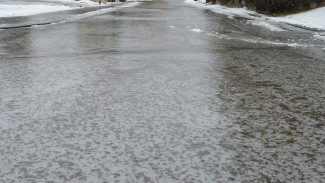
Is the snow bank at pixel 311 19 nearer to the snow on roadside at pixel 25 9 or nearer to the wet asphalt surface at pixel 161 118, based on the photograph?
the wet asphalt surface at pixel 161 118

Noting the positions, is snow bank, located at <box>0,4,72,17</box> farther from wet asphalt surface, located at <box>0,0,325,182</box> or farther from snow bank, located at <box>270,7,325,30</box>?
snow bank, located at <box>270,7,325,30</box>

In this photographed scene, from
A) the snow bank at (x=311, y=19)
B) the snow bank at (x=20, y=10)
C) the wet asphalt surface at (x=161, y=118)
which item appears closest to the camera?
the wet asphalt surface at (x=161, y=118)

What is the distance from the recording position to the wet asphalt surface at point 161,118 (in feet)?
8.55

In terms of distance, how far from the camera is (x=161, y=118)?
3.69 m

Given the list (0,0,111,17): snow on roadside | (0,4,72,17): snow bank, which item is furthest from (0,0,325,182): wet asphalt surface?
(0,0,111,17): snow on roadside

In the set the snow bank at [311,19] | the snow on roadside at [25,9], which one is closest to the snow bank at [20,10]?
the snow on roadside at [25,9]

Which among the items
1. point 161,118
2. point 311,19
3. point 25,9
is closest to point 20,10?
point 25,9

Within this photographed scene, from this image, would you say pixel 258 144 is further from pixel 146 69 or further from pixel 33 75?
pixel 33 75

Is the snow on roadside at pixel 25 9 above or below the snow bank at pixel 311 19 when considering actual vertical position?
below

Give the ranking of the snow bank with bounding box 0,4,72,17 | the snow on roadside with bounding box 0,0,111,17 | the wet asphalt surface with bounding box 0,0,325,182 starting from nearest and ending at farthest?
the wet asphalt surface with bounding box 0,0,325,182
the snow bank with bounding box 0,4,72,17
the snow on roadside with bounding box 0,0,111,17

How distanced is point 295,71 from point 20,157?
4.95 m

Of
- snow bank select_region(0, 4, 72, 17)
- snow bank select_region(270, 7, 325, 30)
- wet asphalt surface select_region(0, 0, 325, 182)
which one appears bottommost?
wet asphalt surface select_region(0, 0, 325, 182)

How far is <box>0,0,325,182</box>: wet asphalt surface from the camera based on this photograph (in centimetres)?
261

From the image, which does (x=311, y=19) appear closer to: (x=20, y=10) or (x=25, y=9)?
(x=20, y=10)
